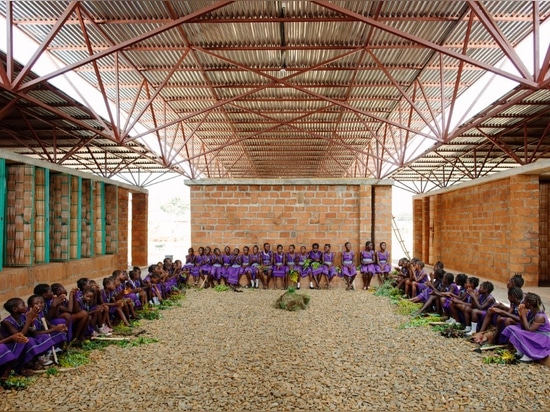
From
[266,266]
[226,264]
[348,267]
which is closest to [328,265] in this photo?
[348,267]

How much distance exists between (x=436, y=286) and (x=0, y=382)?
25.8ft

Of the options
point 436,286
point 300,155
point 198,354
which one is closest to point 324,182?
point 436,286

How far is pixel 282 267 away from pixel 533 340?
7010 millimetres

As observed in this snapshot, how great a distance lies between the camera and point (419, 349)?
19.0 ft

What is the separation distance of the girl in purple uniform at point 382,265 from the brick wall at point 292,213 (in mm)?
605

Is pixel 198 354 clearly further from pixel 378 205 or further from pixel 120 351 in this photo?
pixel 378 205

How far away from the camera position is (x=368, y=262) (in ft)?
37.0

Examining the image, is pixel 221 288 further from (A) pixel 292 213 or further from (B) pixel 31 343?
(B) pixel 31 343

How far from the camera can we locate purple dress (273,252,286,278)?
11.2 metres

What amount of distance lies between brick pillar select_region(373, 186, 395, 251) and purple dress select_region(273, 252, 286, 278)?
10.2ft

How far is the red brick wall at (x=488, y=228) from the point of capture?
35.4 feet

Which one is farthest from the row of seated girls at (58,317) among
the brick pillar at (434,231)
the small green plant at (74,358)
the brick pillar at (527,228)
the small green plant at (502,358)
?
the brick pillar at (434,231)

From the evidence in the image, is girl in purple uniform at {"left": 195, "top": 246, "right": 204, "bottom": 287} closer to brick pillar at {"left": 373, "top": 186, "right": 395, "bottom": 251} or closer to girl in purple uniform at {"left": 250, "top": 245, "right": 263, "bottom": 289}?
girl in purple uniform at {"left": 250, "top": 245, "right": 263, "bottom": 289}

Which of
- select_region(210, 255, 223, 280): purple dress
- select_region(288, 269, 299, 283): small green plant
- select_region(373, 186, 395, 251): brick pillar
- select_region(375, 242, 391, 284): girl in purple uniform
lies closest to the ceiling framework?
select_region(373, 186, 395, 251): brick pillar
